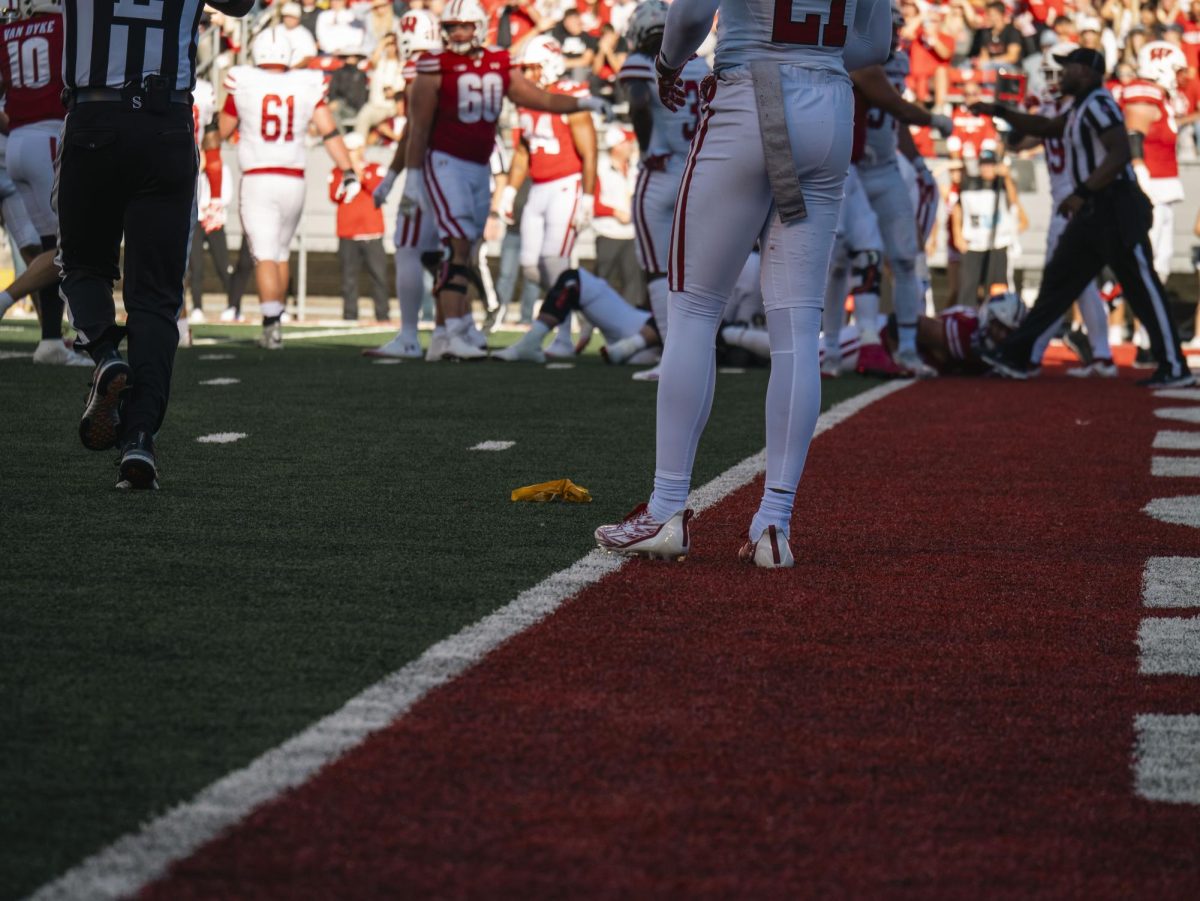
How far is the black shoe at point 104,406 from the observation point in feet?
17.6

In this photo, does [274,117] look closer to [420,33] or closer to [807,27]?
[420,33]

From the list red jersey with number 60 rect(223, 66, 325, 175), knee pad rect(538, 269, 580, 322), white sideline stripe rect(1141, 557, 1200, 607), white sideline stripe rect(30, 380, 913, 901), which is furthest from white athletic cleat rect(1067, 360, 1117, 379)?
white sideline stripe rect(30, 380, 913, 901)

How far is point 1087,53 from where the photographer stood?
11.6 meters

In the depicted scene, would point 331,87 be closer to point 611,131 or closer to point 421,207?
point 611,131

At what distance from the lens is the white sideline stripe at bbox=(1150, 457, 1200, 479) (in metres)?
6.89

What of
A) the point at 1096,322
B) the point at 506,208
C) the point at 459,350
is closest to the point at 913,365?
the point at 1096,322

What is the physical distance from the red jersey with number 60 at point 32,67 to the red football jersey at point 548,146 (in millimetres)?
5204

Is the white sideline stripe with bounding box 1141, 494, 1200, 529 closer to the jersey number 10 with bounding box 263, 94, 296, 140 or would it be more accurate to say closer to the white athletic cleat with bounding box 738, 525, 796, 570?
the white athletic cleat with bounding box 738, 525, 796, 570

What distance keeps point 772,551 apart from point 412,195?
804 cm

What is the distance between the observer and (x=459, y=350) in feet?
40.2

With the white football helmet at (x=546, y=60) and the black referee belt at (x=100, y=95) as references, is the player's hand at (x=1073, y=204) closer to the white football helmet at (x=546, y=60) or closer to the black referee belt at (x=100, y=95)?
the white football helmet at (x=546, y=60)

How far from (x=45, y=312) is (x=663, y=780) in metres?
8.66

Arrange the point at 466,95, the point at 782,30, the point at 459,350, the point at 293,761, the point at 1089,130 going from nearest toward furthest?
the point at 293,761, the point at 782,30, the point at 1089,130, the point at 466,95, the point at 459,350

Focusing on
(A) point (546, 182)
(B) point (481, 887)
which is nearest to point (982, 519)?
(B) point (481, 887)
